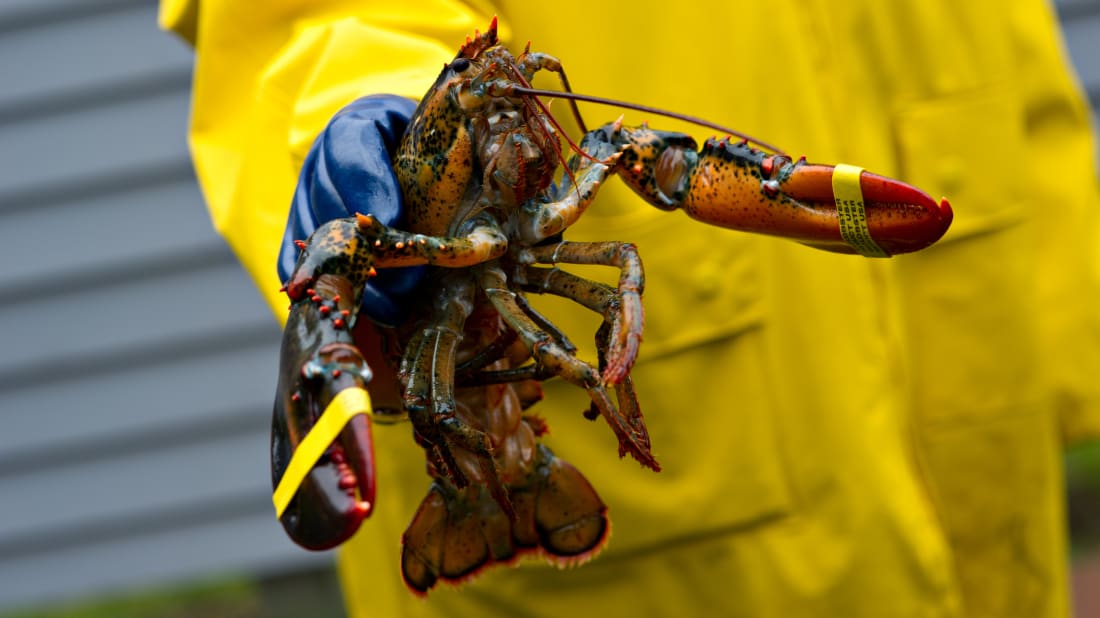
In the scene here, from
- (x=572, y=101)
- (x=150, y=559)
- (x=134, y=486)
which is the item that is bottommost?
(x=150, y=559)

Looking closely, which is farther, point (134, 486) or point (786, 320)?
point (134, 486)

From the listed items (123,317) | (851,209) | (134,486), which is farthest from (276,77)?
(134,486)

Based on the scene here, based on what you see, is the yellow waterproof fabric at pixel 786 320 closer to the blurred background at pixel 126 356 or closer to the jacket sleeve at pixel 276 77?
the jacket sleeve at pixel 276 77

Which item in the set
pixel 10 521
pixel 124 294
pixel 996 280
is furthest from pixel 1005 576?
pixel 10 521

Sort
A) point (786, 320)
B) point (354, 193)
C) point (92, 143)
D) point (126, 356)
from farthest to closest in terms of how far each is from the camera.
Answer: point (126, 356)
point (92, 143)
point (786, 320)
point (354, 193)

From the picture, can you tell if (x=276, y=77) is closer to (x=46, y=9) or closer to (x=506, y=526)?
(x=506, y=526)

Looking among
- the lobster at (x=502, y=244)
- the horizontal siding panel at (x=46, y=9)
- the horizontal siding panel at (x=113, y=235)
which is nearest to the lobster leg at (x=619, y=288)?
the lobster at (x=502, y=244)
